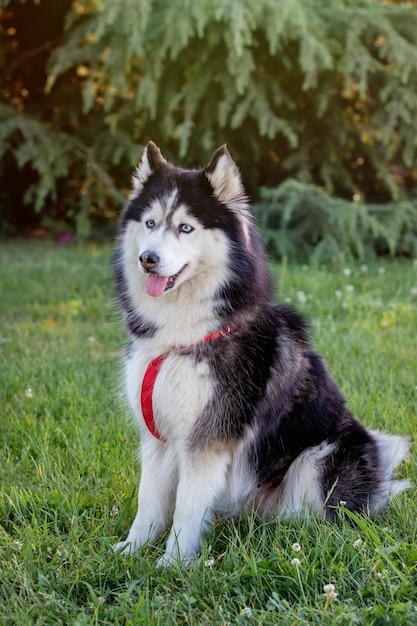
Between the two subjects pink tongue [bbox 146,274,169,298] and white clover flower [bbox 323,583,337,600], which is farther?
pink tongue [bbox 146,274,169,298]

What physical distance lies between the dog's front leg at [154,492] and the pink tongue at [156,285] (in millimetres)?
651

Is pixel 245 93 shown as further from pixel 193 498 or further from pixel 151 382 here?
pixel 193 498

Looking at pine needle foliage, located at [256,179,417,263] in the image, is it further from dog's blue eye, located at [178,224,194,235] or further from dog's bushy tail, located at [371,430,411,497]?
dog's blue eye, located at [178,224,194,235]

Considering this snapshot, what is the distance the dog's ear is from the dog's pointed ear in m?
0.25

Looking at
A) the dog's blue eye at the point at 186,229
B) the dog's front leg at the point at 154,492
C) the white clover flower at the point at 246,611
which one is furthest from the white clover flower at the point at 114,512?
the dog's blue eye at the point at 186,229

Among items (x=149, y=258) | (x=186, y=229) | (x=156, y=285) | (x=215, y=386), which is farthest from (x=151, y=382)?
(x=186, y=229)

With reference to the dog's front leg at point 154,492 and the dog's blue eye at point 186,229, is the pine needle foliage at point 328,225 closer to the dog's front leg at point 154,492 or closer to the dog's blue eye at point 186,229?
the dog's blue eye at point 186,229

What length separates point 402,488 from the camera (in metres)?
2.85

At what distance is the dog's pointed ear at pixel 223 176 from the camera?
271cm

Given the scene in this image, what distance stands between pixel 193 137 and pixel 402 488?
19.6 feet

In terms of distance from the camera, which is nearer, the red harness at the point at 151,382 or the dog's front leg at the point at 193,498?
the dog's front leg at the point at 193,498

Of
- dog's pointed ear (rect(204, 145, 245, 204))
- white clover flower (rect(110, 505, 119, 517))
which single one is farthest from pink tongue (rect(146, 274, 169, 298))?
white clover flower (rect(110, 505, 119, 517))

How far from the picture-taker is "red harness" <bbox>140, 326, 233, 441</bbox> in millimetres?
2684

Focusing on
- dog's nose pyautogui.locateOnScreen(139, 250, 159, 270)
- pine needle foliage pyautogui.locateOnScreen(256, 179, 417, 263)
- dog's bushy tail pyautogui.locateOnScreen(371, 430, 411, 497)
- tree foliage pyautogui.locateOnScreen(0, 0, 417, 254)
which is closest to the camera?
dog's nose pyautogui.locateOnScreen(139, 250, 159, 270)
